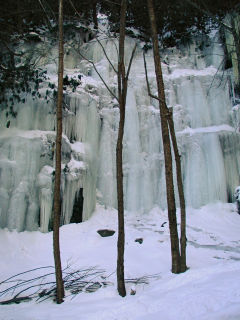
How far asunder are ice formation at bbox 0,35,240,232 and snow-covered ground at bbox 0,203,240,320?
55cm

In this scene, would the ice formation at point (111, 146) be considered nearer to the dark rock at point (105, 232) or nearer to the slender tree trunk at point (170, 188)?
the dark rock at point (105, 232)

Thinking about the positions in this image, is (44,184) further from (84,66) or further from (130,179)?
(84,66)

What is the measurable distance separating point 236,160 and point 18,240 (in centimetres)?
722

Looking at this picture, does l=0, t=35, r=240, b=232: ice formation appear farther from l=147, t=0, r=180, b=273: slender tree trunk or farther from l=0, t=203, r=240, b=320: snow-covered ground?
l=147, t=0, r=180, b=273: slender tree trunk

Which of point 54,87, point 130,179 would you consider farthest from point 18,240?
point 54,87

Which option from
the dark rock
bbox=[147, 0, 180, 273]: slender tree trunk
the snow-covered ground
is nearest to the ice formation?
the snow-covered ground

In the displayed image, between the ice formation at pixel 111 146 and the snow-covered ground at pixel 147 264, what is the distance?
0.55 metres

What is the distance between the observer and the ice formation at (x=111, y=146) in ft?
25.2

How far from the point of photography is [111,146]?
984 cm

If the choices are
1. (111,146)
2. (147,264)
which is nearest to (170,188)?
(147,264)

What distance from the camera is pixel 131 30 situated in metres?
12.6

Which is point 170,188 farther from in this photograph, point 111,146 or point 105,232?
point 111,146

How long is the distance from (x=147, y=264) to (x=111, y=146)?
196 inches

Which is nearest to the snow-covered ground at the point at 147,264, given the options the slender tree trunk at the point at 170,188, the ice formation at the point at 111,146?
the slender tree trunk at the point at 170,188
